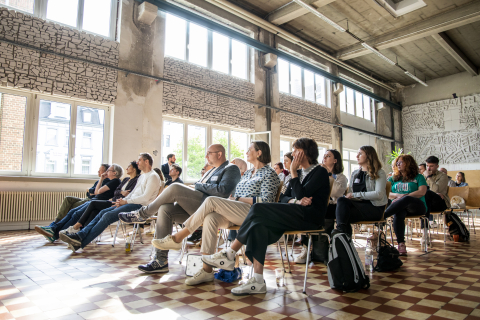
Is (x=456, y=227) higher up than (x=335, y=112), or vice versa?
(x=335, y=112)

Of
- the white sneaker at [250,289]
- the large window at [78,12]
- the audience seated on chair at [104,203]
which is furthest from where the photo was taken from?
the large window at [78,12]

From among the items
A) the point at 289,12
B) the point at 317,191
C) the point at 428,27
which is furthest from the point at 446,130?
the point at 317,191

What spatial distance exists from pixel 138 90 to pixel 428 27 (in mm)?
8583

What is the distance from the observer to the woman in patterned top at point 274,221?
7.29ft

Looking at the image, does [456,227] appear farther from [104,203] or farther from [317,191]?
[104,203]

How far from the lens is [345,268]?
7.47ft

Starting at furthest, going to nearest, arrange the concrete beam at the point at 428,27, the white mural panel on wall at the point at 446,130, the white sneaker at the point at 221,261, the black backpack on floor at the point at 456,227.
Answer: the white mural panel on wall at the point at 446,130 → the concrete beam at the point at 428,27 → the black backpack on floor at the point at 456,227 → the white sneaker at the point at 221,261

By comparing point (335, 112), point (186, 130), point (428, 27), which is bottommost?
point (186, 130)

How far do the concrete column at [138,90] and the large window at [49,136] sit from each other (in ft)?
1.28

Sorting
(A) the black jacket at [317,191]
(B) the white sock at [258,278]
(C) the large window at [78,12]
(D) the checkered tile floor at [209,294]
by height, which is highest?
(C) the large window at [78,12]

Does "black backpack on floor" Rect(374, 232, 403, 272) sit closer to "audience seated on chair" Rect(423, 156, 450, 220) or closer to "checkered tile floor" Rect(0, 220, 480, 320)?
"checkered tile floor" Rect(0, 220, 480, 320)

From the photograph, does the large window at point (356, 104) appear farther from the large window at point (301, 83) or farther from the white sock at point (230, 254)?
the white sock at point (230, 254)

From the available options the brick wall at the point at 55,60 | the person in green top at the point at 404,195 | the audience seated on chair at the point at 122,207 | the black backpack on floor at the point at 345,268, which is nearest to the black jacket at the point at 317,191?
the black backpack on floor at the point at 345,268

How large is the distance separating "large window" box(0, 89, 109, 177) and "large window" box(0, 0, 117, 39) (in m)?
1.59
